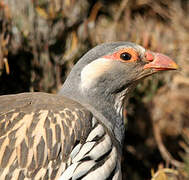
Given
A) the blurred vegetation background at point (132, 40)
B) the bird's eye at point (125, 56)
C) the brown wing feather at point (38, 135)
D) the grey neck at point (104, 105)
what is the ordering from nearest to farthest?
1. the brown wing feather at point (38, 135)
2. the grey neck at point (104, 105)
3. the bird's eye at point (125, 56)
4. the blurred vegetation background at point (132, 40)

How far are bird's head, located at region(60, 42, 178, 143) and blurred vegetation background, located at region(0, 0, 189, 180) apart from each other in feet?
3.23

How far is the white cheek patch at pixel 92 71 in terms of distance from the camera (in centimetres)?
484

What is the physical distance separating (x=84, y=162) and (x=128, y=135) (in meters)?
4.54

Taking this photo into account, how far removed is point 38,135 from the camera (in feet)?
13.0

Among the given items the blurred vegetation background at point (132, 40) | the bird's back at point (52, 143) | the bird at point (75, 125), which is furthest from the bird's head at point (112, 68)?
the blurred vegetation background at point (132, 40)

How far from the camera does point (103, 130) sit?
431 centimetres

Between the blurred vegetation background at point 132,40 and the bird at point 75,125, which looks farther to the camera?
the blurred vegetation background at point 132,40

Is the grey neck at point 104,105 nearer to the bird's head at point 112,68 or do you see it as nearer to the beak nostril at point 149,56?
the bird's head at point 112,68

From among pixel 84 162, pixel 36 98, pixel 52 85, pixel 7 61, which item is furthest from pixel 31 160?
pixel 52 85

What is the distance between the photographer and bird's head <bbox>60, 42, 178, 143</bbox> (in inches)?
191

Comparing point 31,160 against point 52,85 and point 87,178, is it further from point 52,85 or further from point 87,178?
point 52,85

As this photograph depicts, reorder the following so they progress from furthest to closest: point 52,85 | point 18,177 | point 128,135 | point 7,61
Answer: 1. point 128,135
2. point 52,85
3. point 7,61
4. point 18,177

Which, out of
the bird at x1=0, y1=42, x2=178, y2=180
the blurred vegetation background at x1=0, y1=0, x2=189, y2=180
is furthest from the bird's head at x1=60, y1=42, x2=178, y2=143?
the blurred vegetation background at x1=0, y1=0, x2=189, y2=180

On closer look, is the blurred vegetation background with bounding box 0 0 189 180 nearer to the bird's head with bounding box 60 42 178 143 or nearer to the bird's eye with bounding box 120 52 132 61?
the bird's head with bounding box 60 42 178 143
